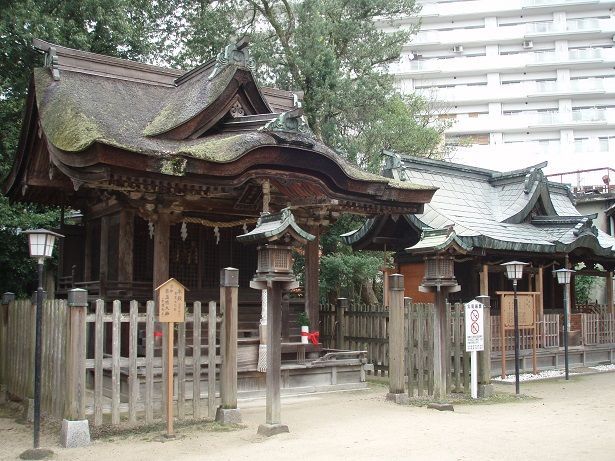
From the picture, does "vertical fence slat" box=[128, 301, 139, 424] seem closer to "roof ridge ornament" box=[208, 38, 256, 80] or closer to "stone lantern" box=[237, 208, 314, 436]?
"stone lantern" box=[237, 208, 314, 436]

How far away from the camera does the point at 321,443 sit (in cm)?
856

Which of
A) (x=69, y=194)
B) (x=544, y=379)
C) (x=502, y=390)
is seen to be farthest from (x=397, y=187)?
(x=69, y=194)

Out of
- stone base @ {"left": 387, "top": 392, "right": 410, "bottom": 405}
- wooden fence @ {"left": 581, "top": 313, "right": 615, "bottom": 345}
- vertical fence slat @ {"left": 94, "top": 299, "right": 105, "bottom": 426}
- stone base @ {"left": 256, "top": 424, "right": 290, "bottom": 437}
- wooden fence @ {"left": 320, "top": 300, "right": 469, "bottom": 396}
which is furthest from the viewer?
wooden fence @ {"left": 581, "top": 313, "right": 615, "bottom": 345}

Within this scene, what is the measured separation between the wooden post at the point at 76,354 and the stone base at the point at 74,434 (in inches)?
3.0

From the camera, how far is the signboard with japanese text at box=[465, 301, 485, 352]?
12.2m

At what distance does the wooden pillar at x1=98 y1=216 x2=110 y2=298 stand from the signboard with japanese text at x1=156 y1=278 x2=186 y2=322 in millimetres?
5215

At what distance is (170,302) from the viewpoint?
898 centimetres

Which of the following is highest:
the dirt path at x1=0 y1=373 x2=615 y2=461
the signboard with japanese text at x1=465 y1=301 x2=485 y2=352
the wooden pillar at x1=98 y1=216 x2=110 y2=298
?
the wooden pillar at x1=98 y1=216 x2=110 y2=298

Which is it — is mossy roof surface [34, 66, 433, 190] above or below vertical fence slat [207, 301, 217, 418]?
above

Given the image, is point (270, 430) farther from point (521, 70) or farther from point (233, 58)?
point (521, 70)

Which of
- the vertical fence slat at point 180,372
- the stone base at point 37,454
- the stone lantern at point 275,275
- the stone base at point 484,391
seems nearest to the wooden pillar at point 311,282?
the stone base at point 484,391

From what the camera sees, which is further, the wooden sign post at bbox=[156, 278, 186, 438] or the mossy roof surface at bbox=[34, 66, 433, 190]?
the mossy roof surface at bbox=[34, 66, 433, 190]

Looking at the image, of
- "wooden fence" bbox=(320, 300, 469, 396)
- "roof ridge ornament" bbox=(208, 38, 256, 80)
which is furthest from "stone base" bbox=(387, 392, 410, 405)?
"roof ridge ornament" bbox=(208, 38, 256, 80)

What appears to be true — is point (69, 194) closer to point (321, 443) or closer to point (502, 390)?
point (321, 443)
